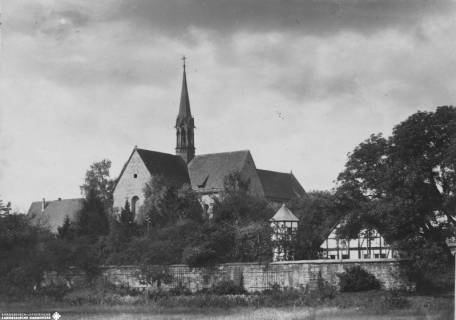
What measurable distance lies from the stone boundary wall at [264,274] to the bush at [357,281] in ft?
1.89

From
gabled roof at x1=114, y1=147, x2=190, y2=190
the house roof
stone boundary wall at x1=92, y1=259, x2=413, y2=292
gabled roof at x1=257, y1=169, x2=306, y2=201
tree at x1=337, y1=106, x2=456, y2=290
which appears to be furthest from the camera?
the house roof

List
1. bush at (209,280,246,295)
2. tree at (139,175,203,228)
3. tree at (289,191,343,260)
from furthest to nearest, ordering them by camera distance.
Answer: tree at (139,175,203,228), tree at (289,191,343,260), bush at (209,280,246,295)

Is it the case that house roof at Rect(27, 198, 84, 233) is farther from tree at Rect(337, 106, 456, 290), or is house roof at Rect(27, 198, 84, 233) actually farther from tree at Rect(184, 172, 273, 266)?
tree at Rect(337, 106, 456, 290)

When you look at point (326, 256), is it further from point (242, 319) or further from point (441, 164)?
point (242, 319)

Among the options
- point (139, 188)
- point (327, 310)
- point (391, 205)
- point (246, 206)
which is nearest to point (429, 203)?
point (391, 205)

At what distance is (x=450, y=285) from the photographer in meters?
34.8

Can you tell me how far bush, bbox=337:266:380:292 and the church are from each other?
130 ft

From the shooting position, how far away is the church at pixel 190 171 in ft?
268

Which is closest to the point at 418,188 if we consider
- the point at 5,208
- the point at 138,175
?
the point at 5,208

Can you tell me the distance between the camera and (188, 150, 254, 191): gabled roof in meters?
83.1

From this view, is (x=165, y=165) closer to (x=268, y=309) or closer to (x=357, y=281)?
(x=357, y=281)

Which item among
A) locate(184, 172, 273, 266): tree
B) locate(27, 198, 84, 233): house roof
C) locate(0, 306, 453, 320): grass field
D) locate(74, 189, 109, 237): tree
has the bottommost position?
locate(0, 306, 453, 320): grass field

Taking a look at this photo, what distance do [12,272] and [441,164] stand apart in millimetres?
23643

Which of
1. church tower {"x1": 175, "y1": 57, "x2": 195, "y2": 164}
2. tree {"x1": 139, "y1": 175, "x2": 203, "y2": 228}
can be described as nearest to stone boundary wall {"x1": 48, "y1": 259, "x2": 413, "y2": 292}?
tree {"x1": 139, "y1": 175, "x2": 203, "y2": 228}
